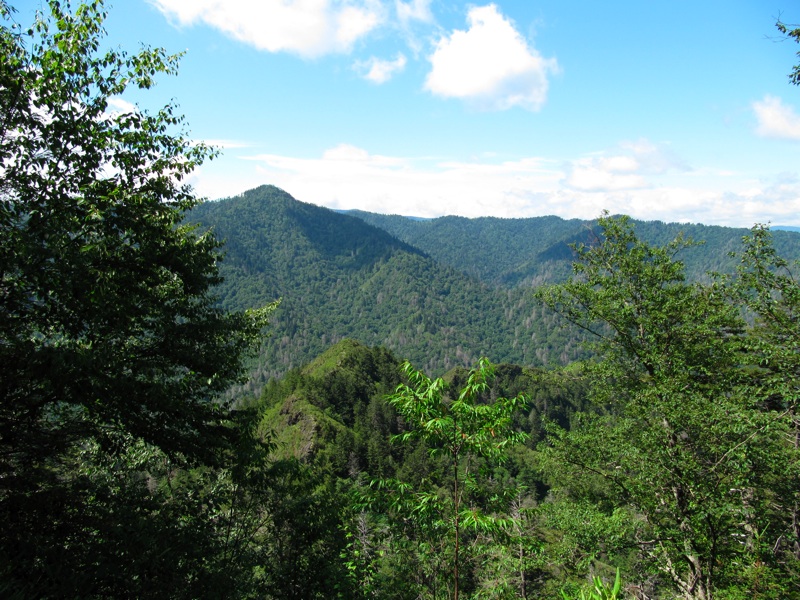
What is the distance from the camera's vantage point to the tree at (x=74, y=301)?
5199mm

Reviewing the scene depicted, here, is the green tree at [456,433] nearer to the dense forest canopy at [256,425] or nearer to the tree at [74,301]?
the dense forest canopy at [256,425]

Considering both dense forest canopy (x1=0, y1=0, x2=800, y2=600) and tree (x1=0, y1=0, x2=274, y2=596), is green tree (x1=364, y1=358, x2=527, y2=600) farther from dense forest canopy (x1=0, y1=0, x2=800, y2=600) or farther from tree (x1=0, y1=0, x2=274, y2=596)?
tree (x1=0, y1=0, x2=274, y2=596)

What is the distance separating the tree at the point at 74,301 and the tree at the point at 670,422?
8.93m

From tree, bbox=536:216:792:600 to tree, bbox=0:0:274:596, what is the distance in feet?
29.3

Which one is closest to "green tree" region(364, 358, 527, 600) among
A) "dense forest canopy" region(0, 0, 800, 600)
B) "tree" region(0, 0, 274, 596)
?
"dense forest canopy" region(0, 0, 800, 600)

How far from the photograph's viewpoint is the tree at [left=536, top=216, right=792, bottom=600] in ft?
27.2

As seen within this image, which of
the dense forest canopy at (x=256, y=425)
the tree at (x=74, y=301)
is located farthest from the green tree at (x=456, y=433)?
the tree at (x=74, y=301)

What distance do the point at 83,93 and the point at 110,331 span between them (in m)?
3.67

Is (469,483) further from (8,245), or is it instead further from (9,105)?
(9,105)

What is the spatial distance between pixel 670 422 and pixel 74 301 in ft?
36.7

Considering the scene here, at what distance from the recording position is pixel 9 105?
5828 millimetres

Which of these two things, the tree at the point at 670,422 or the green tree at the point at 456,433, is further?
the tree at the point at 670,422

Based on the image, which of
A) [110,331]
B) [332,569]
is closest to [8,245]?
[110,331]

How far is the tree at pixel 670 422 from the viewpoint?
27.2ft
